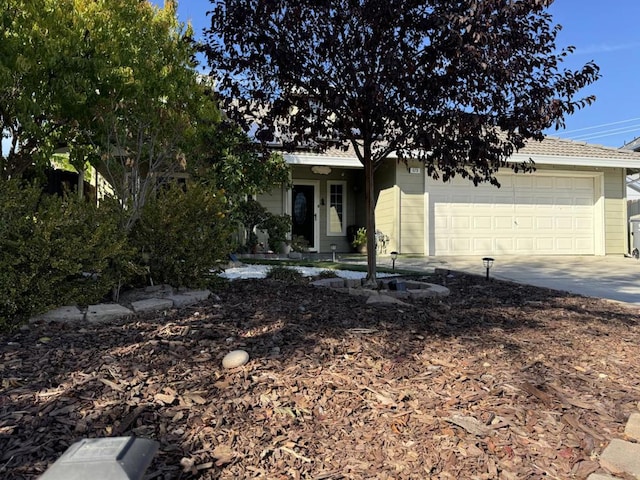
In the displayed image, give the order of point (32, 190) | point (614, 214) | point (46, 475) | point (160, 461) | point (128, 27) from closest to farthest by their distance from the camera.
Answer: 1. point (46, 475)
2. point (160, 461)
3. point (32, 190)
4. point (128, 27)
5. point (614, 214)

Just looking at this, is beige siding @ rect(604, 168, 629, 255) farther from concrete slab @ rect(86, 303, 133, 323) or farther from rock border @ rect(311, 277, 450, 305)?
concrete slab @ rect(86, 303, 133, 323)

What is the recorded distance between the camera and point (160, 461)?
6.05 ft

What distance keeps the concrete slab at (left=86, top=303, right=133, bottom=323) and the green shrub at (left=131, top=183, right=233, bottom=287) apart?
0.82 m

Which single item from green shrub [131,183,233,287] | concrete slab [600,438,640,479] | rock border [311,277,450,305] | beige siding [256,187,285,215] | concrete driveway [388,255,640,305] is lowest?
concrete slab [600,438,640,479]

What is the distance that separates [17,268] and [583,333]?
4259mm

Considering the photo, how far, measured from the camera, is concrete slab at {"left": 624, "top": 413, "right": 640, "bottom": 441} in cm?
217

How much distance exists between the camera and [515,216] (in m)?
12.8

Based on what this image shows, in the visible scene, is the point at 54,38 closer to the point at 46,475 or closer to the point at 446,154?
the point at 446,154

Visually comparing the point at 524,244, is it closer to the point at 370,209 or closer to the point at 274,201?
the point at 274,201

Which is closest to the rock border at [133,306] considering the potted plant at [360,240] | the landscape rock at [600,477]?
the landscape rock at [600,477]

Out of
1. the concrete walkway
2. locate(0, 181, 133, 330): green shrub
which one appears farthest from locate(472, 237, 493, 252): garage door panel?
locate(0, 181, 133, 330): green shrub

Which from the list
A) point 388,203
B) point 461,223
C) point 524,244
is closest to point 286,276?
point 388,203

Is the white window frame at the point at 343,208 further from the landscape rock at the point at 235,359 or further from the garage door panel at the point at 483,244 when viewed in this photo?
the landscape rock at the point at 235,359

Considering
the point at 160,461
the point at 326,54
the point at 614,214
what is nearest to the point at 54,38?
the point at 326,54
